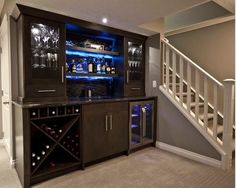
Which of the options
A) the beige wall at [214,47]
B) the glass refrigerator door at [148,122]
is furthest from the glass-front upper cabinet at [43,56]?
the beige wall at [214,47]

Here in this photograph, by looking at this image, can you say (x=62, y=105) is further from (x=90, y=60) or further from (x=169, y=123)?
(x=169, y=123)

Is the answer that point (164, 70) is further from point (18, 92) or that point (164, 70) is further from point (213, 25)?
point (18, 92)

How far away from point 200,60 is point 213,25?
0.75 metres

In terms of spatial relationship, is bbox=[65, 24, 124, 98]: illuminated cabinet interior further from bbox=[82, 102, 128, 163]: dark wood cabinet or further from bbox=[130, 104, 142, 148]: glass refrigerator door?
bbox=[82, 102, 128, 163]: dark wood cabinet

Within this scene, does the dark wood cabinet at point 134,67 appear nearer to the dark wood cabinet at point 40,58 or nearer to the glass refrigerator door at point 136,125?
the glass refrigerator door at point 136,125

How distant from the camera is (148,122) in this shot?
3582 mm

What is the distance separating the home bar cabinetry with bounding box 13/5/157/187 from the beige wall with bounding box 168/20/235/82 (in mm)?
1595

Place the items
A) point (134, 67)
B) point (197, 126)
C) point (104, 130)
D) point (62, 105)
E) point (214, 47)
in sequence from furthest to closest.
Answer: point (214, 47)
point (134, 67)
point (197, 126)
point (104, 130)
point (62, 105)

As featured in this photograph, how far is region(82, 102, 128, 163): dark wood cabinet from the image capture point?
8.72 ft

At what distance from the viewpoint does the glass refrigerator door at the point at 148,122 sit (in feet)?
11.3

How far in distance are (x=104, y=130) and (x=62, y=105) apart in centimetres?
79

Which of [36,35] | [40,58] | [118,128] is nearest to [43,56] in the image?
[40,58]

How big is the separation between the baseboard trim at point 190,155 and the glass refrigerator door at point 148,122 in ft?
0.83

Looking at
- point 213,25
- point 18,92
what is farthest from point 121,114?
point 213,25
